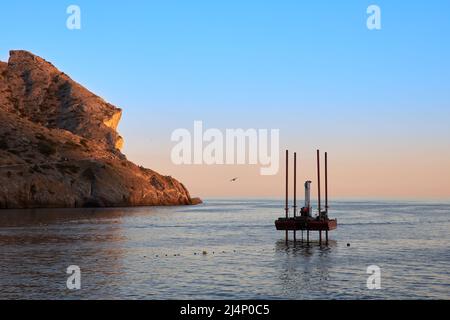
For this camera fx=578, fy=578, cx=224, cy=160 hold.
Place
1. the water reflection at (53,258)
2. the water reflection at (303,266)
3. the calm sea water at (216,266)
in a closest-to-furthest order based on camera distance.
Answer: the calm sea water at (216,266) → the water reflection at (53,258) → the water reflection at (303,266)

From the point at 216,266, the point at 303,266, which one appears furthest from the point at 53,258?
the point at 303,266

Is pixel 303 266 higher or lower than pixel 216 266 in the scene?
lower

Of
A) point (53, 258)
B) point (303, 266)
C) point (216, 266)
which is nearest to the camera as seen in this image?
point (216, 266)

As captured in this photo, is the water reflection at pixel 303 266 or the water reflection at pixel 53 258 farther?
the water reflection at pixel 303 266

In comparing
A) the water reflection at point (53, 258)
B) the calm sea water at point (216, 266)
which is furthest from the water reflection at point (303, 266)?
the water reflection at point (53, 258)

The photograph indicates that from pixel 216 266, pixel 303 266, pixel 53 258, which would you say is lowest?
pixel 303 266

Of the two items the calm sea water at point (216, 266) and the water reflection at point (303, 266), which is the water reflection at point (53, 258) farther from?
the water reflection at point (303, 266)

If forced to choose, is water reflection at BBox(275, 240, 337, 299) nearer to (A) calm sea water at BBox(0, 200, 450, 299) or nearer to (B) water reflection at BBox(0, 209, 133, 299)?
(A) calm sea water at BBox(0, 200, 450, 299)

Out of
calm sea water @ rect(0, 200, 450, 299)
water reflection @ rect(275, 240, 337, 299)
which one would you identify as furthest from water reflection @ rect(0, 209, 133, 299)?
water reflection @ rect(275, 240, 337, 299)

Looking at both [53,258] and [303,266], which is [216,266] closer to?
[303,266]

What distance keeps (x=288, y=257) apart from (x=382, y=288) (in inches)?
700

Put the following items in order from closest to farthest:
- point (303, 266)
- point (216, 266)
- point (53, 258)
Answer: point (216, 266) → point (303, 266) → point (53, 258)

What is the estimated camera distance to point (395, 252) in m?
58.8

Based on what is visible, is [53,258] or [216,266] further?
[53,258]
